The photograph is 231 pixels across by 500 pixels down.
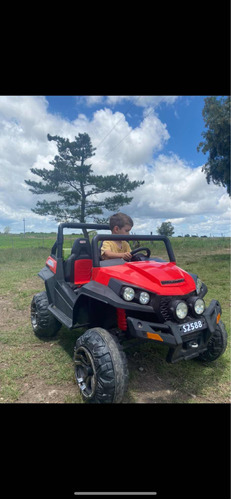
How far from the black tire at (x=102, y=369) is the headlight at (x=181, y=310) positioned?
1.87ft

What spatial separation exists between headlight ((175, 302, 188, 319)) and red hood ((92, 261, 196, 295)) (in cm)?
12

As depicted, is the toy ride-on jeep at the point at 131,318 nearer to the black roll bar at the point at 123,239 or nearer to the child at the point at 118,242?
the black roll bar at the point at 123,239

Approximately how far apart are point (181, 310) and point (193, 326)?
17 cm

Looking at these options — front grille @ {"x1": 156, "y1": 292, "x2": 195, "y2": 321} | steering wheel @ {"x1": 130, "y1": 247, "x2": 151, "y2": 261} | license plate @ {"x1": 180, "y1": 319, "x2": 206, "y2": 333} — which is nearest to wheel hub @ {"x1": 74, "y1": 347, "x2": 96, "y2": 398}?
front grille @ {"x1": 156, "y1": 292, "x2": 195, "y2": 321}

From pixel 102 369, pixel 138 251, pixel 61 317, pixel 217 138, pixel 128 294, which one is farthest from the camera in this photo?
pixel 217 138

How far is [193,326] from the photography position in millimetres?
2211

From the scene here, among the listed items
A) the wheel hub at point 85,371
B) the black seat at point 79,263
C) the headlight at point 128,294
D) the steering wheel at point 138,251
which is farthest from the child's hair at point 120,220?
the wheel hub at point 85,371

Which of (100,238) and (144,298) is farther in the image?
(100,238)

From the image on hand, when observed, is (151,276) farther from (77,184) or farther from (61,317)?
(77,184)

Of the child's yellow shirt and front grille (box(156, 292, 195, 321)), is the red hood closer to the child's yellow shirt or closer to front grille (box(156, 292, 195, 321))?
front grille (box(156, 292, 195, 321))

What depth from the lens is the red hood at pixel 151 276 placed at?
2.27 metres

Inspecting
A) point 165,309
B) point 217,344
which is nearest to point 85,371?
point 165,309

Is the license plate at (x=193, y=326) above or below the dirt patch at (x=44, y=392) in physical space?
above

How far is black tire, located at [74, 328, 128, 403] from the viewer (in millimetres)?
2021
